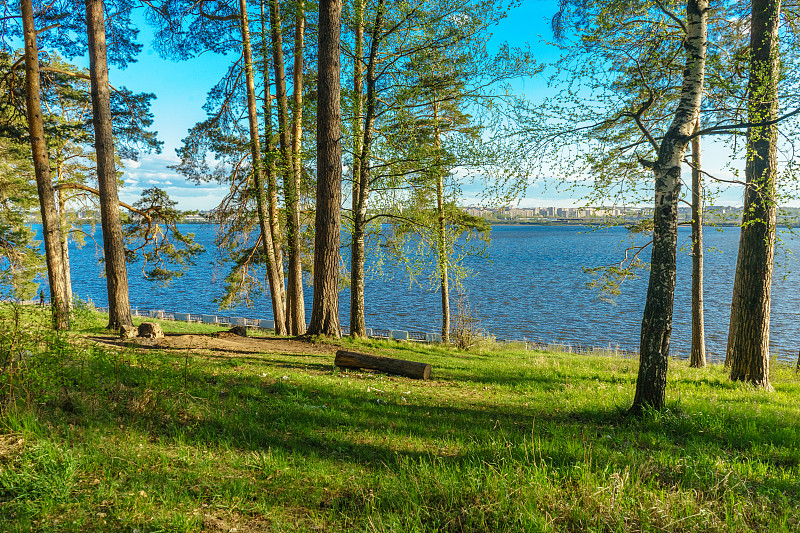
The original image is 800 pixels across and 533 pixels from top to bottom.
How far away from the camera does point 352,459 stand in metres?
3.97

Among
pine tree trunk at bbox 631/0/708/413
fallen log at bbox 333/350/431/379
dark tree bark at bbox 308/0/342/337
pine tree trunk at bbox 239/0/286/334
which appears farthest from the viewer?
pine tree trunk at bbox 239/0/286/334

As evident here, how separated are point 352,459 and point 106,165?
10707 millimetres

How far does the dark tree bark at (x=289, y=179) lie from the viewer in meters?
12.2

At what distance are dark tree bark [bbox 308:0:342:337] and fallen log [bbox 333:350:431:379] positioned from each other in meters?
2.32

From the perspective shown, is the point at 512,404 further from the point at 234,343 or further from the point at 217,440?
the point at 234,343

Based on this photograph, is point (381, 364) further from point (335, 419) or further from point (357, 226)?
point (357, 226)

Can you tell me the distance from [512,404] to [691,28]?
236 inches

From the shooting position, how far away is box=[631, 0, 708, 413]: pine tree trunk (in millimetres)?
5629

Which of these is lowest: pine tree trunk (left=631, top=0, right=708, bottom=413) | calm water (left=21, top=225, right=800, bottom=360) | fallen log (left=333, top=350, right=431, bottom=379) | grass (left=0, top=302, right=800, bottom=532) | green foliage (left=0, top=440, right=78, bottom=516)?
calm water (left=21, top=225, right=800, bottom=360)

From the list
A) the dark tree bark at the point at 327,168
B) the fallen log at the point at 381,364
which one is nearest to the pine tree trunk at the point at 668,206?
the fallen log at the point at 381,364

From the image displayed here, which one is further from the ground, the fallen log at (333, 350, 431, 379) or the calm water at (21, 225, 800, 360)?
the fallen log at (333, 350, 431, 379)

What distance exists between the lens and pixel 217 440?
4086 mm

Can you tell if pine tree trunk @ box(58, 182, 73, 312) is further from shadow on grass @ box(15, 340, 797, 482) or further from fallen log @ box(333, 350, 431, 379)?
shadow on grass @ box(15, 340, 797, 482)

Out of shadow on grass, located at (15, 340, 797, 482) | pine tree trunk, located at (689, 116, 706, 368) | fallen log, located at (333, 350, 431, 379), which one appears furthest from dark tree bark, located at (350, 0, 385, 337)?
pine tree trunk, located at (689, 116, 706, 368)
